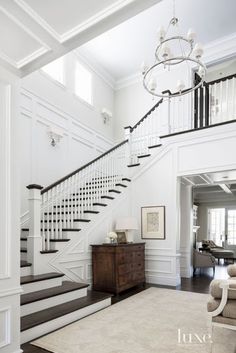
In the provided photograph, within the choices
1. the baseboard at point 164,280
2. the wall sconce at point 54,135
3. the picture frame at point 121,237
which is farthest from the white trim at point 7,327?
the wall sconce at point 54,135

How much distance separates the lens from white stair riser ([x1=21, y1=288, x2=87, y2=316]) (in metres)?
3.44

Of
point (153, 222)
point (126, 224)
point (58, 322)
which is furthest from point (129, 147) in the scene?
point (58, 322)

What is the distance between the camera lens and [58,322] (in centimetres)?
345

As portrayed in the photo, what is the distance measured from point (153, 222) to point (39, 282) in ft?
10.4

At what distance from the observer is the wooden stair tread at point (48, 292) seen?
349 cm

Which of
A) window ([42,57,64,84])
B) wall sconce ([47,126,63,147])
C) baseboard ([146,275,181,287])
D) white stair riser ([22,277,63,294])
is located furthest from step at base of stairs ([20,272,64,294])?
window ([42,57,64,84])

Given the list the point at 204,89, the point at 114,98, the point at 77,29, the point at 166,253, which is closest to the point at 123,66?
the point at 114,98

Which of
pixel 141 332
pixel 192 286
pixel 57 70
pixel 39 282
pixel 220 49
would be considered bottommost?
pixel 192 286

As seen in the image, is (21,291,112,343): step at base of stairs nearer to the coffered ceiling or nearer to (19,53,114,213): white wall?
(19,53,114,213): white wall

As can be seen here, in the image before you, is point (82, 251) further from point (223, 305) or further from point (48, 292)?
point (223, 305)

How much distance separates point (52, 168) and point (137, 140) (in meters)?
2.41

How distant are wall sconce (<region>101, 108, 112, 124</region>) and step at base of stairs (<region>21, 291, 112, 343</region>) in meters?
5.60

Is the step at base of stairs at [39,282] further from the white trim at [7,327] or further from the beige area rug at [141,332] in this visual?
the white trim at [7,327]

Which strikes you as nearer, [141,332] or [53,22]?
[53,22]
